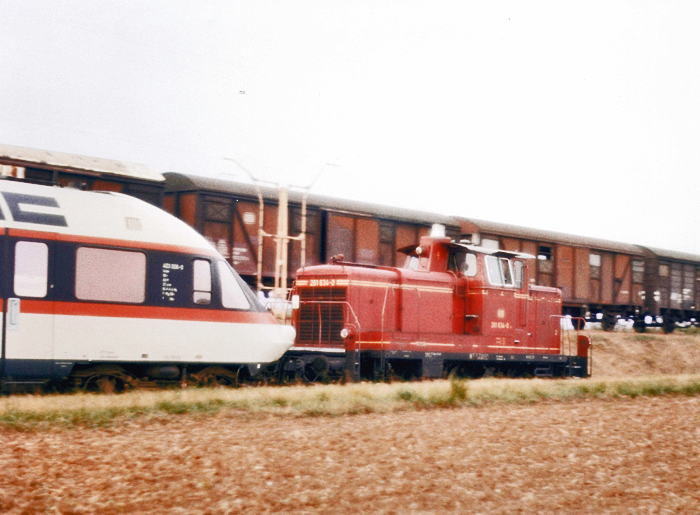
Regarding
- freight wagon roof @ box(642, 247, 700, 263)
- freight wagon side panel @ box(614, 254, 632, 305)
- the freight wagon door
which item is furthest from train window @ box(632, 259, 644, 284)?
the freight wagon door

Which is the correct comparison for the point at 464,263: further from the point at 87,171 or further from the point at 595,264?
the point at 595,264

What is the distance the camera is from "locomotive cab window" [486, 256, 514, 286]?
16406mm

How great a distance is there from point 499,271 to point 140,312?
8.00 metres

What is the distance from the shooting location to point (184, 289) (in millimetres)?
12094

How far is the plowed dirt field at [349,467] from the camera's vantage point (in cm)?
565

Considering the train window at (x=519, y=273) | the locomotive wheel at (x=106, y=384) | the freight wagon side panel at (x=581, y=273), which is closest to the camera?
the locomotive wheel at (x=106, y=384)

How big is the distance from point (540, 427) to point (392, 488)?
361 cm

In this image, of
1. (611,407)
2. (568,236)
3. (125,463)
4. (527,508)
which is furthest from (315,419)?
(568,236)

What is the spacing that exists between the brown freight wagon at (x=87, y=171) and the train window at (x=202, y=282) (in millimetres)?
2890

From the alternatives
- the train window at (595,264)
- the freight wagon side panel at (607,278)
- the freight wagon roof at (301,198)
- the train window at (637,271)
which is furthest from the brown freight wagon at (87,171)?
the train window at (637,271)

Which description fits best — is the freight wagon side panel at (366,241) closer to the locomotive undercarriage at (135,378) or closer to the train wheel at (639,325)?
the locomotive undercarriage at (135,378)

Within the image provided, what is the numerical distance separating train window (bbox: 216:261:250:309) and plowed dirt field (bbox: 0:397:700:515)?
143 inches

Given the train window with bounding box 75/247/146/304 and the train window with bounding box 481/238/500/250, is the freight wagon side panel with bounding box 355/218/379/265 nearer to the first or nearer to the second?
the train window with bounding box 481/238/500/250

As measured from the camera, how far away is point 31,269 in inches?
420
